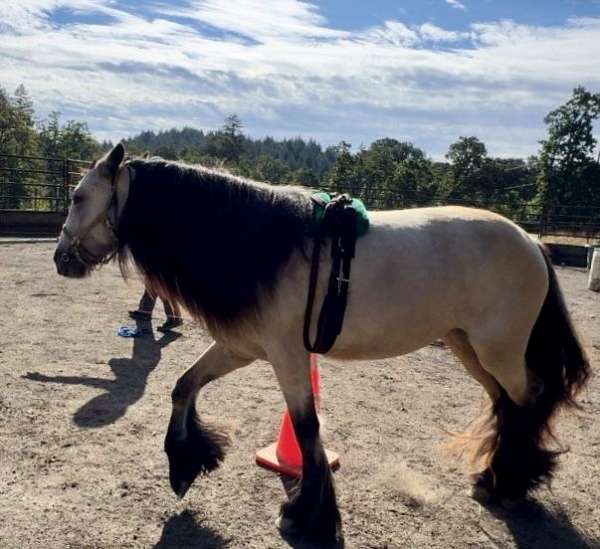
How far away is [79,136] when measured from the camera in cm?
5628

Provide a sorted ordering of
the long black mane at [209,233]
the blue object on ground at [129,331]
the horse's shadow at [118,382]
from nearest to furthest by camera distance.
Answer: the long black mane at [209,233] < the horse's shadow at [118,382] < the blue object on ground at [129,331]

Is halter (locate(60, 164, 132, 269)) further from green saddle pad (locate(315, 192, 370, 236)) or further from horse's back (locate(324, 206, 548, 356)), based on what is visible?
horse's back (locate(324, 206, 548, 356))

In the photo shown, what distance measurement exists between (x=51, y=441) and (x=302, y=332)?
6.68ft

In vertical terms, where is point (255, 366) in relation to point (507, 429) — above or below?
below

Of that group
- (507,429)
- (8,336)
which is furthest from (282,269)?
(8,336)

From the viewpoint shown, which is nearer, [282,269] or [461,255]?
[282,269]

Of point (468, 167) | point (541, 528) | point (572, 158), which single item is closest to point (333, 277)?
point (541, 528)

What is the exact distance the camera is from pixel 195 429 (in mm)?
3469

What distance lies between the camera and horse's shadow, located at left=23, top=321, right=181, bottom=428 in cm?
427

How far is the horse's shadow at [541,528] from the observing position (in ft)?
10.0

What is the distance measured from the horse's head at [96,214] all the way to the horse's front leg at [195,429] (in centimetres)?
89

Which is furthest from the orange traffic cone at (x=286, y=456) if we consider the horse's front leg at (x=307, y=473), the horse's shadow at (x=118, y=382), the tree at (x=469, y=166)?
the tree at (x=469, y=166)

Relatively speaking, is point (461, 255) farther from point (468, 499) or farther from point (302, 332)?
point (468, 499)

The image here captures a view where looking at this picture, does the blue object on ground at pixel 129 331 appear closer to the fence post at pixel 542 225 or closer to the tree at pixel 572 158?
the fence post at pixel 542 225
